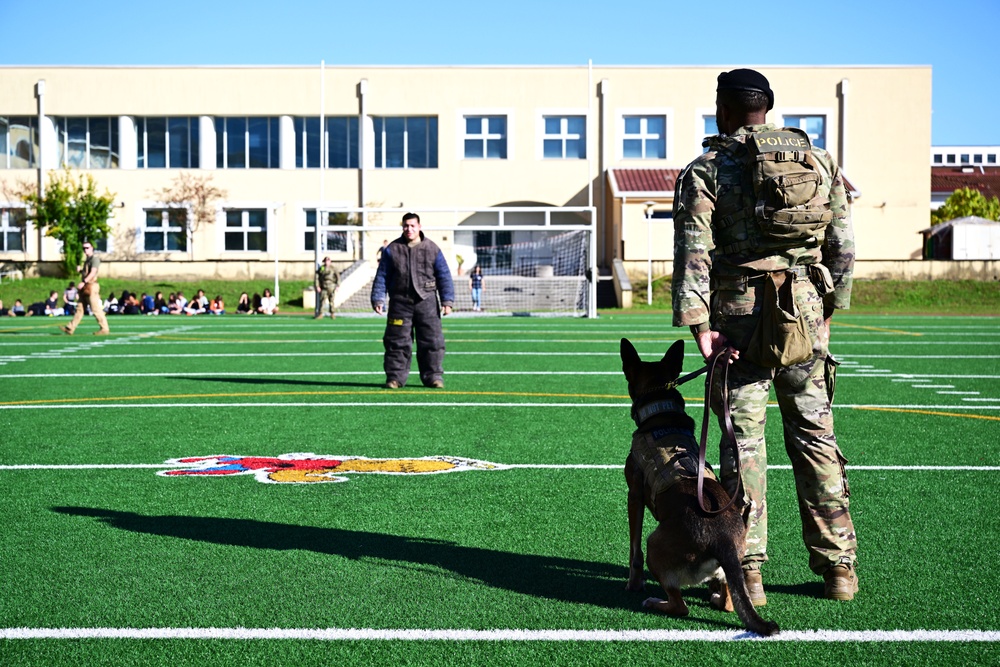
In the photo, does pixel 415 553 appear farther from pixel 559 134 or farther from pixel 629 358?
pixel 559 134

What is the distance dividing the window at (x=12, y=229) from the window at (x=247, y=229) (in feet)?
31.3

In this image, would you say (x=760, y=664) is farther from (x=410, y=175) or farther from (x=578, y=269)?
(x=410, y=175)

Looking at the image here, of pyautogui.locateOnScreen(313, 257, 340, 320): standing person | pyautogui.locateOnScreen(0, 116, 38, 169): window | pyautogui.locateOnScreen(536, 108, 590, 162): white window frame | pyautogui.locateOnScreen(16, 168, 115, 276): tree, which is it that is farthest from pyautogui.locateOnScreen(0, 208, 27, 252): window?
pyautogui.locateOnScreen(313, 257, 340, 320): standing person

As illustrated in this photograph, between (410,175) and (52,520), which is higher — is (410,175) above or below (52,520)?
above

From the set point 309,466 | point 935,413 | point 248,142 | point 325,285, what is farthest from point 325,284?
point 309,466

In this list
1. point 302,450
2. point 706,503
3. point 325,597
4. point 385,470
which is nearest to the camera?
point 706,503

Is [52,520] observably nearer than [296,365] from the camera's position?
Yes

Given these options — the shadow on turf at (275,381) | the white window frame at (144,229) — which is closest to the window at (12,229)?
the white window frame at (144,229)

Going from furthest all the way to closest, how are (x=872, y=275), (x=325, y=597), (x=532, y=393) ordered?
(x=872, y=275), (x=532, y=393), (x=325, y=597)

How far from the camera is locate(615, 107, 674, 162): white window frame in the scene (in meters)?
51.8

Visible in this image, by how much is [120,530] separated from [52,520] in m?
0.49

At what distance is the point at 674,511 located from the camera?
163 inches

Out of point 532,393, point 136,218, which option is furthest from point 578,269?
point 532,393

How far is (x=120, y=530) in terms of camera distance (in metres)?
5.79
